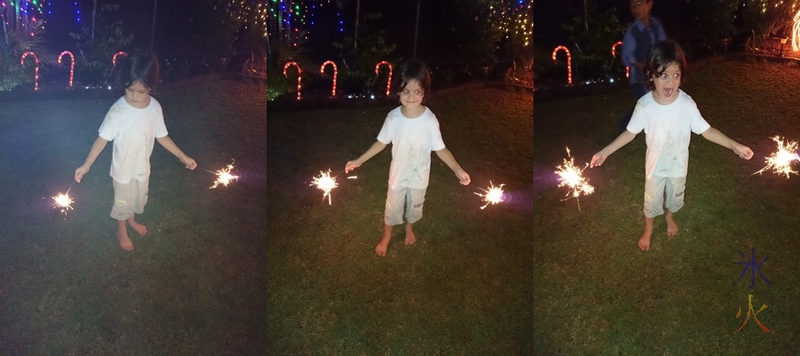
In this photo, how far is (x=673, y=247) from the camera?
8.48 ft

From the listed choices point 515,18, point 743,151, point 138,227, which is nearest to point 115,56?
point 138,227

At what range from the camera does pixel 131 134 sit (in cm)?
247

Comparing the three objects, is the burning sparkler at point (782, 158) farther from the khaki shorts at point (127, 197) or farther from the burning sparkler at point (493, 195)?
the khaki shorts at point (127, 197)

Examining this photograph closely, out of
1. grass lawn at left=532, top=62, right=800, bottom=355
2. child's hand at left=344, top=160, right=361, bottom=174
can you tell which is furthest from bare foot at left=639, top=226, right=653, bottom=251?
child's hand at left=344, top=160, right=361, bottom=174

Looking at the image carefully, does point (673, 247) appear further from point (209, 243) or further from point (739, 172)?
point (209, 243)

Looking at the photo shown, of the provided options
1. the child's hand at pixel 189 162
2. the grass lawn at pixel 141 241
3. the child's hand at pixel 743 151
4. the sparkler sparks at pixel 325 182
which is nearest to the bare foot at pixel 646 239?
the child's hand at pixel 743 151

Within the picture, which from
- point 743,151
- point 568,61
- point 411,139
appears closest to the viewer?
point 743,151

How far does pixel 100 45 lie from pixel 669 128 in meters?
2.61

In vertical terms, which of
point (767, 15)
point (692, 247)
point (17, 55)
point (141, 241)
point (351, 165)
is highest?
point (767, 15)

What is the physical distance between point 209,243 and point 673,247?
2.16m

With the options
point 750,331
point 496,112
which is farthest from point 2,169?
point 750,331

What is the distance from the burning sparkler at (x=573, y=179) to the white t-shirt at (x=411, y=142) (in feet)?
2.57

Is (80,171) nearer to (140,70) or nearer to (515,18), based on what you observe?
(140,70)

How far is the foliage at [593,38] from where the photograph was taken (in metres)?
2.80
